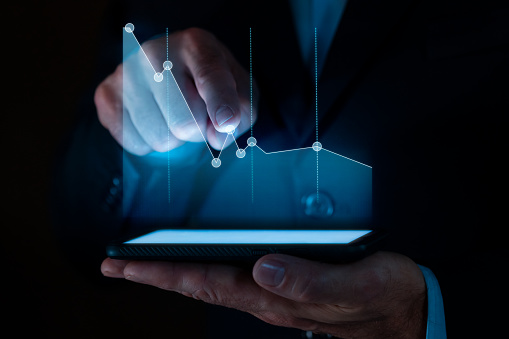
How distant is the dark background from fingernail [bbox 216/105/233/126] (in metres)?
0.38

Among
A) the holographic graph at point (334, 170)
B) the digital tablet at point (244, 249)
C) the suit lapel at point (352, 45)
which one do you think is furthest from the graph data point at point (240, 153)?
the digital tablet at point (244, 249)

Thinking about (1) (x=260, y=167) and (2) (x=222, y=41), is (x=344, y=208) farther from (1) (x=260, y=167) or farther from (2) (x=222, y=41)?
(2) (x=222, y=41)

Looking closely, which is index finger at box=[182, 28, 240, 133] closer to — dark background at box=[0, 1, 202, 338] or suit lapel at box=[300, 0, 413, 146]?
suit lapel at box=[300, 0, 413, 146]

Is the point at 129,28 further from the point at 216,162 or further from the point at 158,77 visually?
the point at 216,162

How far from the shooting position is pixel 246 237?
2.03ft

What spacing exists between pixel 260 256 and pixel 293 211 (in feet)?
0.85

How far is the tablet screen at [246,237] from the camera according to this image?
554 mm

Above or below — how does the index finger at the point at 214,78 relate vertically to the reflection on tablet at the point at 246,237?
above

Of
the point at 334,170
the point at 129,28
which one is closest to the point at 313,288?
the point at 334,170

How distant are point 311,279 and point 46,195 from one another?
0.73 m

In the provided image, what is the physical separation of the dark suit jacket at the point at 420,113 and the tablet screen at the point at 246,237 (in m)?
0.14

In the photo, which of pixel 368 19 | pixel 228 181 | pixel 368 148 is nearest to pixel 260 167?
pixel 228 181

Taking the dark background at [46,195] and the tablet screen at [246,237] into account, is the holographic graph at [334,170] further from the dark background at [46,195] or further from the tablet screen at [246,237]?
the dark background at [46,195]

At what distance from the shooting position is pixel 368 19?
68cm
